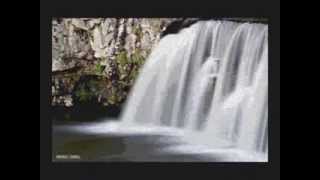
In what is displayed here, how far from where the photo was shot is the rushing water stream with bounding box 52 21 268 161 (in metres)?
6.73

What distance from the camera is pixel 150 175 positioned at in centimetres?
670

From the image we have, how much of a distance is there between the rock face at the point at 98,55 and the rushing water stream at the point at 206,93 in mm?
91

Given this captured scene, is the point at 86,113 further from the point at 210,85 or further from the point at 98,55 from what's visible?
the point at 210,85

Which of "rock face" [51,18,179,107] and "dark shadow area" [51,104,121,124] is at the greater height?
"rock face" [51,18,179,107]

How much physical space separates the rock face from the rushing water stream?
9 centimetres

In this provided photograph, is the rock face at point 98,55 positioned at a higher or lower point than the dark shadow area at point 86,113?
higher

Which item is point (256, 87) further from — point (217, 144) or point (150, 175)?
point (150, 175)

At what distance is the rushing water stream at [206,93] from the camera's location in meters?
6.73

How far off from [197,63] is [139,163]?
79 cm

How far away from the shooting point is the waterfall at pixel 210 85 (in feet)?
22.1

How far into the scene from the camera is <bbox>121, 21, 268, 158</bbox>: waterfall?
22.1ft

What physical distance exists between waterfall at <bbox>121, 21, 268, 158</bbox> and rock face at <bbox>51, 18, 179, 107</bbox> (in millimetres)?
88

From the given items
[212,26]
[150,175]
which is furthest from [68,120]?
[212,26]

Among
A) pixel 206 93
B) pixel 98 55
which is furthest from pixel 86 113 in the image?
pixel 206 93
